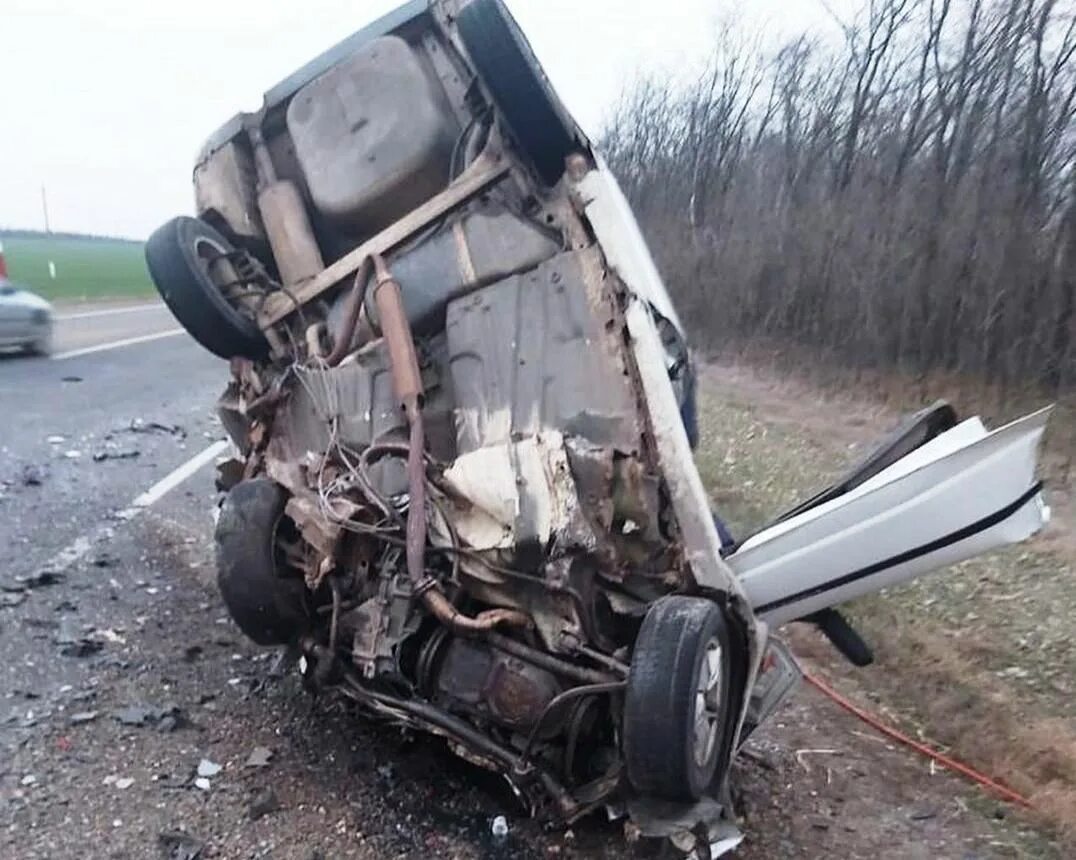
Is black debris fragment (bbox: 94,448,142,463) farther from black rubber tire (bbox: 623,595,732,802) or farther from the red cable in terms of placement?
black rubber tire (bbox: 623,595,732,802)

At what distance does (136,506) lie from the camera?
5633mm

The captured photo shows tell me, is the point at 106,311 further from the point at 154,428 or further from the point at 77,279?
the point at 154,428

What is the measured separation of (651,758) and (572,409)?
3.52ft

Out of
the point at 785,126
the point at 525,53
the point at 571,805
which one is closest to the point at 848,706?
the point at 571,805

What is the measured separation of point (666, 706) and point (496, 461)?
816mm

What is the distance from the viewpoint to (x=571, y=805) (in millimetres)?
2678

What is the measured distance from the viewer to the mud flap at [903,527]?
8.63 feet

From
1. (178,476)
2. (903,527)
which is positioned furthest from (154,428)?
(903,527)

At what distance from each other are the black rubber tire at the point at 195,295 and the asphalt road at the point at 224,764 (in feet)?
3.70

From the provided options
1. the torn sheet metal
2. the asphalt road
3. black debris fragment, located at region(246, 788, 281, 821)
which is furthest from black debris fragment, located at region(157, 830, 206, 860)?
the torn sheet metal

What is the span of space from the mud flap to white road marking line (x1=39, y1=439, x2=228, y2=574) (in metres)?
3.13

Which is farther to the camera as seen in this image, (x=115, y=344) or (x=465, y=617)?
(x=115, y=344)

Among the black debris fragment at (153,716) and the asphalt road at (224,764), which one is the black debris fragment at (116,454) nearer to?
the asphalt road at (224,764)

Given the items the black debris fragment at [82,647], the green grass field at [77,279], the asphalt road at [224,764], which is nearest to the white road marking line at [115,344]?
the green grass field at [77,279]
